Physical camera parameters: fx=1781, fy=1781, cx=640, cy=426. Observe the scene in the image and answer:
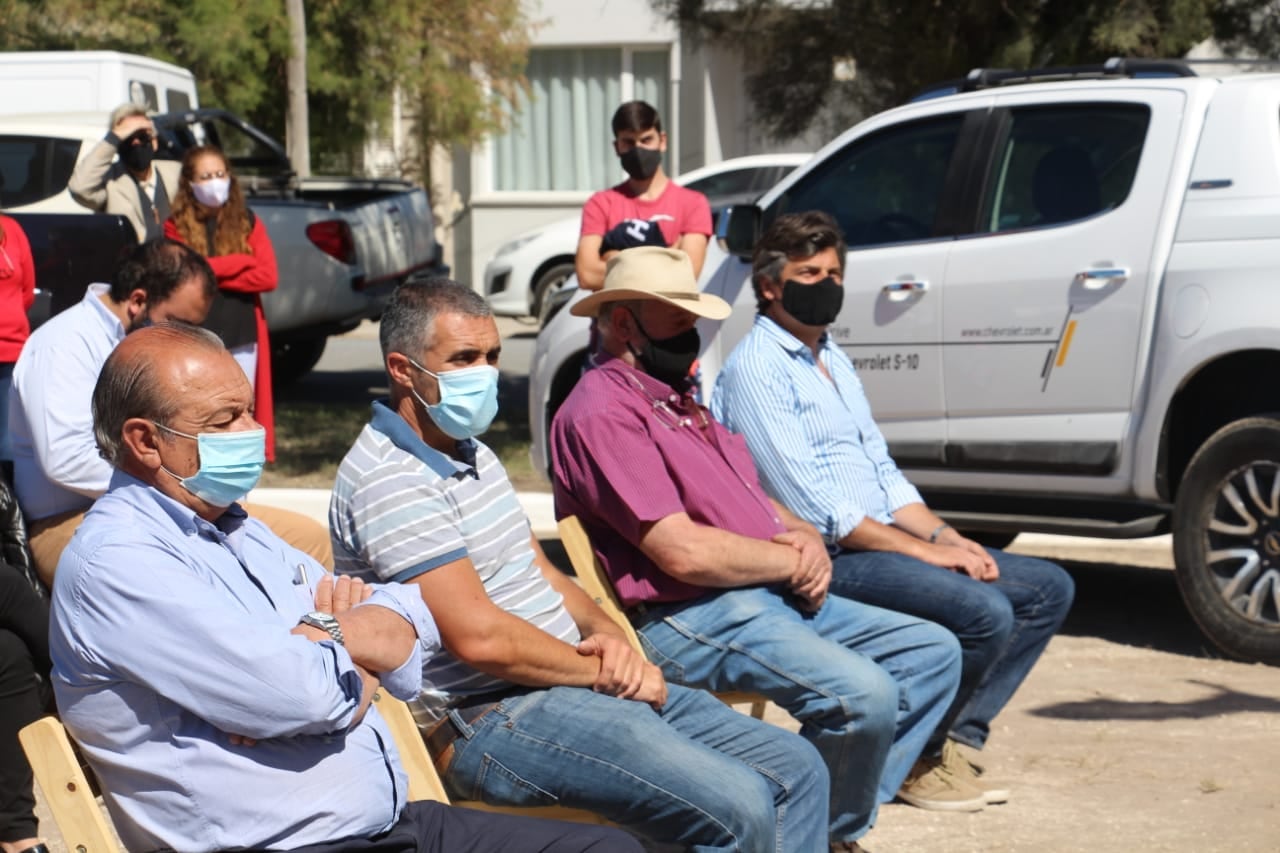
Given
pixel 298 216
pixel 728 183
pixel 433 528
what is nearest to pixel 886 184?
pixel 433 528

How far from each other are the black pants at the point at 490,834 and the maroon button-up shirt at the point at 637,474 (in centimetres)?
105

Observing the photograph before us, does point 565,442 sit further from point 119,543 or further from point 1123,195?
point 1123,195

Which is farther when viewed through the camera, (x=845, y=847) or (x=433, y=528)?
(x=845, y=847)

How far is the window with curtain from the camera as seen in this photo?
896 inches

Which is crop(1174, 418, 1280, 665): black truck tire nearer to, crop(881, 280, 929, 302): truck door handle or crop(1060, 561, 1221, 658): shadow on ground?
crop(1060, 561, 1221, 658): shadow on ground

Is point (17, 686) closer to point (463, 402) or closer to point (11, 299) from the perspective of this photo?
point (463, 402)

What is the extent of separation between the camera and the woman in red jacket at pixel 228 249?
7691mm

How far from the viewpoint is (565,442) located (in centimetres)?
449

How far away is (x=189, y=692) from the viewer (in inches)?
115

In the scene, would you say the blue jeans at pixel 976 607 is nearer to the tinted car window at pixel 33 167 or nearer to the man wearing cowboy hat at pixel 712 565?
the man wearing cowboy hat at pixel 712 565

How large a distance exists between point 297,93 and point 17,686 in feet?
46.7

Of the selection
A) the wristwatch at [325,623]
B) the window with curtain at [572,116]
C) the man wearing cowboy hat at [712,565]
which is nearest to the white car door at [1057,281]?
the man wearing cowboy hat at [712,565]

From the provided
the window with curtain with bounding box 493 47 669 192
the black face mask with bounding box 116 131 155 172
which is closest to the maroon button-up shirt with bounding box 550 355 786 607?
the black face mask with bounding box 116 131 155 172

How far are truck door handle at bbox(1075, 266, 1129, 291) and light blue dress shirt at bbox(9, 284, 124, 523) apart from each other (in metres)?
3.62
